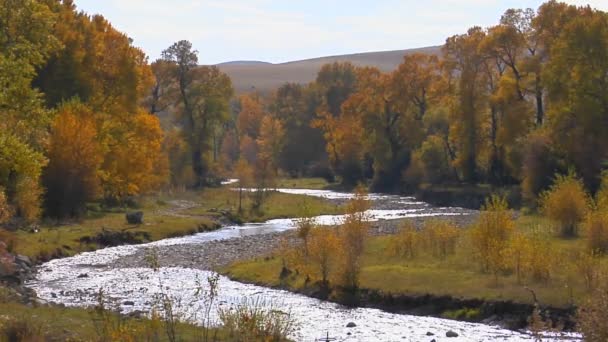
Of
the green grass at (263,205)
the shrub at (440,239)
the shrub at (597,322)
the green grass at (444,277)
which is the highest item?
the shrub at (597,322)

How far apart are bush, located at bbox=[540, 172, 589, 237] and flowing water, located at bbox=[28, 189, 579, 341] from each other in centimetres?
1080

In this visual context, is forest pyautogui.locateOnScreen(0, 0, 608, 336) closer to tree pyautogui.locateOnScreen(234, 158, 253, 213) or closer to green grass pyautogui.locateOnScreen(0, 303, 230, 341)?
tree pyautogui.locateOnScreen(234, 158, 253, 213)

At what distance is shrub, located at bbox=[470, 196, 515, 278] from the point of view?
105 ft

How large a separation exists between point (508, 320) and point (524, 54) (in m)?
54.1

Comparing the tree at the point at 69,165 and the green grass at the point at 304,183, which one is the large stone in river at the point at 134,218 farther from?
the green grass at the point at 304,183

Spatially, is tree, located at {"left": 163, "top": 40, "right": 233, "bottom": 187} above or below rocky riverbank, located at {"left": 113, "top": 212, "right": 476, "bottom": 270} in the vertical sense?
above

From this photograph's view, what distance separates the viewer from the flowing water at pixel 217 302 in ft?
83.6

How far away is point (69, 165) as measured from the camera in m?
55.1

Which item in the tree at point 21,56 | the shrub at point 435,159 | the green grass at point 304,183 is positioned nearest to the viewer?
the tree at point 21,56

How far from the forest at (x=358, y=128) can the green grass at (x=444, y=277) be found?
832 mm

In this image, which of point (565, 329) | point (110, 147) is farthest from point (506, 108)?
point (565, 329)

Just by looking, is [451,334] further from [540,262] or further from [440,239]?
[440,239]

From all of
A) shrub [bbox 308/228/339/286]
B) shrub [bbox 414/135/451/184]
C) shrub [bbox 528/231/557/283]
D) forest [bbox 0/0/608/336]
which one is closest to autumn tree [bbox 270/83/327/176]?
forest [bbox 0/0/608/336]

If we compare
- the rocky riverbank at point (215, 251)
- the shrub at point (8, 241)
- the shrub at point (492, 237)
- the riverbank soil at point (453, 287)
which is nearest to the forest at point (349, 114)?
the shrub at point (8, 241)
